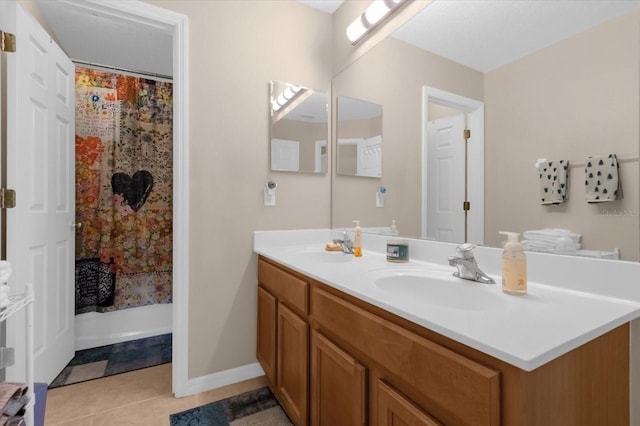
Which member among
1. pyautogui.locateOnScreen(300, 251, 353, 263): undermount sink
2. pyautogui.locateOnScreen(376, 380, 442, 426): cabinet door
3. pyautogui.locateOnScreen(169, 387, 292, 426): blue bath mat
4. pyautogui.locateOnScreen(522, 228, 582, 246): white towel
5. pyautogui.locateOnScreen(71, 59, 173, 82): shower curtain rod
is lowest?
pyautogui.locateOnScreen(169, 387, 292, 426): blue bath mat

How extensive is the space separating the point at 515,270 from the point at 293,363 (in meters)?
0.97

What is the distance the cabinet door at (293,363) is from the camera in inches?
49.1

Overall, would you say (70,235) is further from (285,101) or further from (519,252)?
(519,252)

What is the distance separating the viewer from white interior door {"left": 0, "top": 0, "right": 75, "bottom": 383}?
56.1 inches

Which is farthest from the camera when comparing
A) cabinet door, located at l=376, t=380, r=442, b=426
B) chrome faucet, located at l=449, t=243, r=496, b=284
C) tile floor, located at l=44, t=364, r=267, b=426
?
tile floor, located at l=44, t=364, r=267, b=426

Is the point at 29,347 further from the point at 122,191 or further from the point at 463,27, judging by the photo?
the point at 463,27

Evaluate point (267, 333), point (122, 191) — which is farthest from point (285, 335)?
point (122, 191)

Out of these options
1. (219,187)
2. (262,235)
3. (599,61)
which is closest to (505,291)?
(599,61)

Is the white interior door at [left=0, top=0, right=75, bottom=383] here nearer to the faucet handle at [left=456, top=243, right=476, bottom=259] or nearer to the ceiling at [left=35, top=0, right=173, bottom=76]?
the ceiling at [left=35, top=0, right=173, bottom=76]

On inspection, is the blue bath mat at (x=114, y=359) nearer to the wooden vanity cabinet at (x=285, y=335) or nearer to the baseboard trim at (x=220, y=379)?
the baseboard trim at (x=220, y=379)

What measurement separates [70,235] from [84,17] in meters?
1.38

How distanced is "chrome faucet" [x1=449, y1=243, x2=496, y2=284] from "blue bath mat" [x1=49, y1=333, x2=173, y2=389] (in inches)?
79.5

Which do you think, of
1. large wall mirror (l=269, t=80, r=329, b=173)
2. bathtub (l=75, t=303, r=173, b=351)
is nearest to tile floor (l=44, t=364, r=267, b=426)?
bathtub (l=75, t=303, r=173, b=351)

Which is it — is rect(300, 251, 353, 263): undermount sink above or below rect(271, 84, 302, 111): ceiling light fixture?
below
